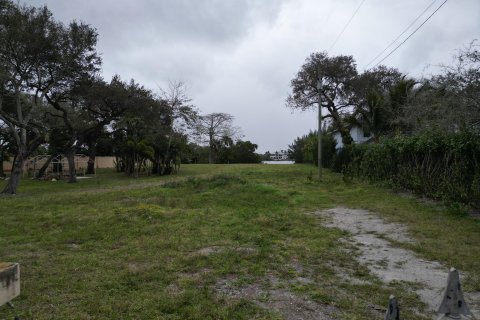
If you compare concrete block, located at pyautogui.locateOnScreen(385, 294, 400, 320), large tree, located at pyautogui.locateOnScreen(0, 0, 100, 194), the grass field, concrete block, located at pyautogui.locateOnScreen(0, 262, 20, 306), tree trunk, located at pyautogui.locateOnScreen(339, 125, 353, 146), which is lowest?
the grass field

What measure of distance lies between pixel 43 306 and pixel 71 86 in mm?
17127

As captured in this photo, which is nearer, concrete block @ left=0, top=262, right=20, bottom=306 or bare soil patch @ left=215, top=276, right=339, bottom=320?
concrete block @ left=0, top=262, right=20, bottom=306

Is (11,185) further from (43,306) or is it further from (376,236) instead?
(376,236)

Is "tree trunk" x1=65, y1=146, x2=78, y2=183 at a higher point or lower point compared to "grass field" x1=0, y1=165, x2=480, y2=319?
higher

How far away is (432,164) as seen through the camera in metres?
9.16

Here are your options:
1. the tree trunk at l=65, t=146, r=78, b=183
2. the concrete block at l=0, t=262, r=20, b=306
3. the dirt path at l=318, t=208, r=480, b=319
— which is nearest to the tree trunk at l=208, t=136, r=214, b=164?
the tree trunk at l=65, t=146, r=78, b=183

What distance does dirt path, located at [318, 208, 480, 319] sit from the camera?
138 inches

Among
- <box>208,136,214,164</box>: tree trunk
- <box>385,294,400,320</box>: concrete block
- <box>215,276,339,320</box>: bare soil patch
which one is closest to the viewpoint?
<box>385,294,400,320</box>: concrete block

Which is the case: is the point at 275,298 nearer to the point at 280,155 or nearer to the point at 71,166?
the point at 71,166

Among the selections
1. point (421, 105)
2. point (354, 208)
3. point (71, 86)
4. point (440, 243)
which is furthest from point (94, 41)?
point (440, 243)

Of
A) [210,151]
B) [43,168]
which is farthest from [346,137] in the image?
[210,151]

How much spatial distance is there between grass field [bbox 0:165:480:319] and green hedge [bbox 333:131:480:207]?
61 centimetres

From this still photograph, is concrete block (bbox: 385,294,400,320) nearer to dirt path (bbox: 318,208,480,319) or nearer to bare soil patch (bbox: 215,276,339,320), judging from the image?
bare soil patch (bbox: 215,276,339,320)

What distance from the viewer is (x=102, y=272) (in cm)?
410
